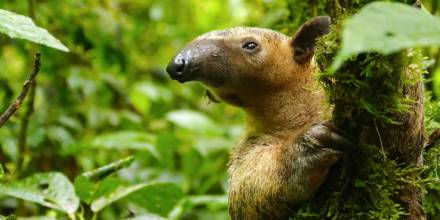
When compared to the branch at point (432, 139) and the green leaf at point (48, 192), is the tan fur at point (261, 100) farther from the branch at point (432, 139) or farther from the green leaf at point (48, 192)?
the green leaf at point (48, 192)

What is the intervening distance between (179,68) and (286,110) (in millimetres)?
647

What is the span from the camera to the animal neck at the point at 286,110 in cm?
342

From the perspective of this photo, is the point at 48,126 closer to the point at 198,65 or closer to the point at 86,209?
the point at 86,209

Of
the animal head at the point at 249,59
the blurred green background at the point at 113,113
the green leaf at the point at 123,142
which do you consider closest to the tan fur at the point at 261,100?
the animal head at the point at 249,59

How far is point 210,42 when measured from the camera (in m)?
3.54

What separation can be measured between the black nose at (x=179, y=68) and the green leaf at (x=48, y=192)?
0.84 m

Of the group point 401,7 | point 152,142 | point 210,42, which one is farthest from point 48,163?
point 401,7

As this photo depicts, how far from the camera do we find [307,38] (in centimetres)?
367

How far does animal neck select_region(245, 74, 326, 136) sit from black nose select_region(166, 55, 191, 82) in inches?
20.7

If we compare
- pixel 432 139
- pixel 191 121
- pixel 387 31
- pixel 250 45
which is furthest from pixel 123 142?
pixel 387 31

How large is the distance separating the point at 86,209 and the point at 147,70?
5.37 m

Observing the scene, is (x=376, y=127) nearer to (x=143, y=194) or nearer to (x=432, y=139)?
(x=432, y=139)

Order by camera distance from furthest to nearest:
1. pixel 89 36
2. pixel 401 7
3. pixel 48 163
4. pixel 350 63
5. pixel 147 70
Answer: pixel 147 70
pixel 48 163
pixel 89 36
pixel 350 63
pixel 401 7

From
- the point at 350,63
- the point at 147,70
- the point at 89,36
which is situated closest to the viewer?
the point at 350,63
